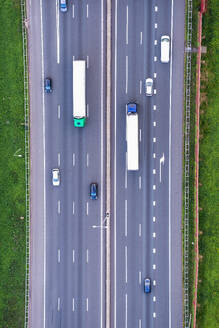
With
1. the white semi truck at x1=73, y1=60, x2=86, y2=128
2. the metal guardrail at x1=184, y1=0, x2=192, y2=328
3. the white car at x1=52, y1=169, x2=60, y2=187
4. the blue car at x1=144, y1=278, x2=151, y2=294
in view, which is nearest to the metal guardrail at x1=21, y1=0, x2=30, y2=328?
the white car at x1=52, y1=169, x2=60, y2=187

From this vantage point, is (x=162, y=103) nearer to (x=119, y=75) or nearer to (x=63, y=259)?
(x=119, y=75)

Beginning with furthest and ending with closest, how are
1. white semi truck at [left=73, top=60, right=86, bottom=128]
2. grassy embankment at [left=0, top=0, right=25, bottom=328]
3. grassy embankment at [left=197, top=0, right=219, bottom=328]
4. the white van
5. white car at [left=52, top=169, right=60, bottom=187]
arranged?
grassy embankment at [left=0, top=0, right=25, bottom=328]
white car at [left=52, top=169, right=60, bottom=187]
grassy embankment at [left=197, top=0, right=219, bottom=328]
the white van
white semi truck at [left=73, top=60, right=86, bottom=128]

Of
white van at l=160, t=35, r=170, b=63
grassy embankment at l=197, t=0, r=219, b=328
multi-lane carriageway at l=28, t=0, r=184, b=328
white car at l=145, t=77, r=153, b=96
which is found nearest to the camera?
white van at l=160, t=35, r=170, b=63

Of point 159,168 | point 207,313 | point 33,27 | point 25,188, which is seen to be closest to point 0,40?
point 33,27

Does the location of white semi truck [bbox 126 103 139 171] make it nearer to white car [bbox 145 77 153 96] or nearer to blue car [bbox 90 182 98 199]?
white car [bbox 145 77 153 96]

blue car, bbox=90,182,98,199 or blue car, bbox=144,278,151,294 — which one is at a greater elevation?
blue car, bbox=90,182,98,199

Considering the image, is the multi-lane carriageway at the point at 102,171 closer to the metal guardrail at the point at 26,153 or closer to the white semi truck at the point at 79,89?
the metal guardrail at the point at 26,153
